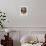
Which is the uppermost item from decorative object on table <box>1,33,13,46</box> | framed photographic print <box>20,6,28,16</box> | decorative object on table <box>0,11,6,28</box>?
framed photographic print <box>20,6,28,16</box>

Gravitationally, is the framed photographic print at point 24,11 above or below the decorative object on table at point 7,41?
above

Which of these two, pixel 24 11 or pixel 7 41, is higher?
pixel 24 11

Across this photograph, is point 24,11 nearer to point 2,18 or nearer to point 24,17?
point 24,17

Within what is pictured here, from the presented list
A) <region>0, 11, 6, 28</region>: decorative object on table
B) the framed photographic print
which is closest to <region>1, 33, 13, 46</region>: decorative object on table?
<region>0, 11, 6, 28</region>: decorative object on table

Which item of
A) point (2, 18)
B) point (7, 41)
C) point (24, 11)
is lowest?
point (7, 41)

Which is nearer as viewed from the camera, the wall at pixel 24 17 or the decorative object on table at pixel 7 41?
the decorative object on table at pixel 7 41

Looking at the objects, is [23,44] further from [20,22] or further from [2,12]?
[2,12]

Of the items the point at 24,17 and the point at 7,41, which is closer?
the point at 7,41

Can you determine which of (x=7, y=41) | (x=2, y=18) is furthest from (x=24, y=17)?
(x=7, y=41)

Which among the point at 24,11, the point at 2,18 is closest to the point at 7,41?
the point at 2,18

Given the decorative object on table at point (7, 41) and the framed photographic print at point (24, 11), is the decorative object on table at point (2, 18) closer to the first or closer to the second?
the decorative object on table at point (7, 41)

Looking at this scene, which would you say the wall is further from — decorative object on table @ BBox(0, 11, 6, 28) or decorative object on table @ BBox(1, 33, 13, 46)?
decorative object on table @ BBox(1, 33, 13, 46)

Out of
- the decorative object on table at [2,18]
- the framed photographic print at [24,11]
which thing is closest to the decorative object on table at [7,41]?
the decorative object on table at [2,18]

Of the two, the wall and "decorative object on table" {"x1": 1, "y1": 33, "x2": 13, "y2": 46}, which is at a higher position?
the wall
